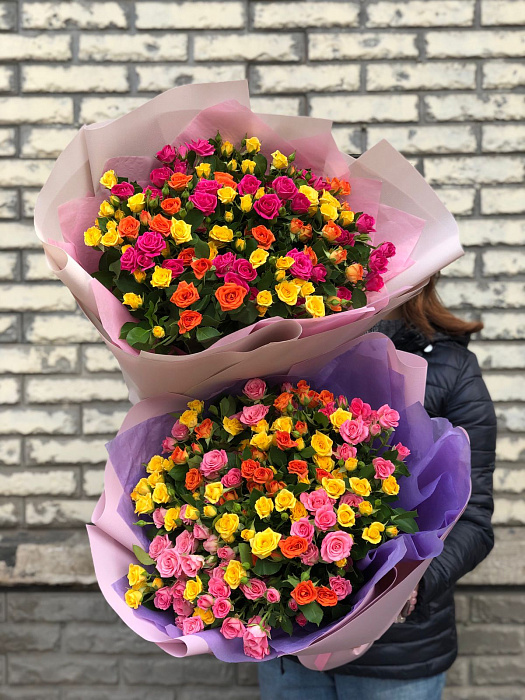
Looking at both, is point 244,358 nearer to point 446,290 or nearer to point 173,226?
point 173,226

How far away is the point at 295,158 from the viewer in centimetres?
107

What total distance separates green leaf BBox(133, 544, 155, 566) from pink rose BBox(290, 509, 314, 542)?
233mm

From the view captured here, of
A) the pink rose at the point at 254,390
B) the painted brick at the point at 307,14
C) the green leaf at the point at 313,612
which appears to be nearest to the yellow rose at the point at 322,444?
the pink rose at the point at 254,390

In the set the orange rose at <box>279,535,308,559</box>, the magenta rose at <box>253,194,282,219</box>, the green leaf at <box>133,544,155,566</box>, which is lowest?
the green leaf at <box>133,544,155,566</box>

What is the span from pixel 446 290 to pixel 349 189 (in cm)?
134

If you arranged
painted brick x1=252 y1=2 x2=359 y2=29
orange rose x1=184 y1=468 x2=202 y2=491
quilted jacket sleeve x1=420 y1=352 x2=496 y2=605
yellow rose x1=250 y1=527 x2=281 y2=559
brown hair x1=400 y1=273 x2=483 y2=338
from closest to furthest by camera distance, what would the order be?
yellow rose x1=250 y1=527 x2=281 y2=559
orange rose x1=184 y1=468 x2=202 y2=491
quilted jacket sleeve x1=420 y1=352 x2=496 y2=605
brown hair x1=400 y1=273 x2=483 y2=338
painted brick x1=252 y1=2 x2=359 y2=29

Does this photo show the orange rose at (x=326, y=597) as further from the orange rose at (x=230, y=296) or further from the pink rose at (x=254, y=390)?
the orange rose at (x=230, y=296)

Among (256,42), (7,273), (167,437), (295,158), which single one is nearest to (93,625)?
(7,273)

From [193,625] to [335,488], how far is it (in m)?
0.27

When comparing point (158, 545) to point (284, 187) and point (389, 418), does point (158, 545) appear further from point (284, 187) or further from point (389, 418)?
point (284, 187)

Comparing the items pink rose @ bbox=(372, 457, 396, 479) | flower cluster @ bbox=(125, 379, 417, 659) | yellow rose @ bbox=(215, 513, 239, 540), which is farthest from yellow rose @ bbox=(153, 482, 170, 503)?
pink rose @ bbox=(372, 457, 396, 479)

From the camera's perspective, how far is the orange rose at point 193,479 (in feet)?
3.20

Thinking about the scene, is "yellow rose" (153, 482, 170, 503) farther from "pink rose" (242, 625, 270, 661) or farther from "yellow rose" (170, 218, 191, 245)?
"yellow rose" (170, 218, 191, 245)

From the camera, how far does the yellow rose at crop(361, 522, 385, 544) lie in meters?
0.90
